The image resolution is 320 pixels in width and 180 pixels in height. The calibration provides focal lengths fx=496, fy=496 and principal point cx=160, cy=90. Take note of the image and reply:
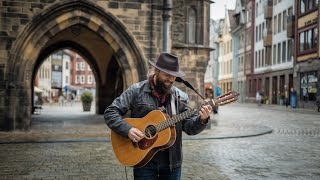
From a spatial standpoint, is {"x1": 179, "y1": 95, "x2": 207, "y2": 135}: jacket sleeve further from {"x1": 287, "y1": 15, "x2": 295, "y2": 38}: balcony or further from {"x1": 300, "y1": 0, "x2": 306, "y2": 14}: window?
{"x1": 287, "y1": 15, "x2": 295, "y2": 38}: balcony

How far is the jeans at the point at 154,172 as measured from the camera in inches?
169

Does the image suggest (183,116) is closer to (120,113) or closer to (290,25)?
(120,113)

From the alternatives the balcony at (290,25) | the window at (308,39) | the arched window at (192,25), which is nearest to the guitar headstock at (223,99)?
the arched window at (192,25)

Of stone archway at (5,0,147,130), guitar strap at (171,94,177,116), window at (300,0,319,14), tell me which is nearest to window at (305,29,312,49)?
window at (300,0,319,14)

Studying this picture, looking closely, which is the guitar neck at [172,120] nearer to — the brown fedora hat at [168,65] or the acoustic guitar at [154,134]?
the acoustic guitar at [154,134]

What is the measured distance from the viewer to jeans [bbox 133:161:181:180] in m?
4.29

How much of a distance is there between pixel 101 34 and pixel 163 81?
13.6 metres

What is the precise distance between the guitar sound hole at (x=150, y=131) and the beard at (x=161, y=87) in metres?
0.33

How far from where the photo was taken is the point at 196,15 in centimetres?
1877

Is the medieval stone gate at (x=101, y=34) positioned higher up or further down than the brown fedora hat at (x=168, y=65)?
higher up

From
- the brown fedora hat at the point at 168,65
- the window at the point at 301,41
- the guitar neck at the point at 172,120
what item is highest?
the window at the point at 301,41

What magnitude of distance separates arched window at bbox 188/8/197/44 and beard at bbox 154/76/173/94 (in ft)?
47.4

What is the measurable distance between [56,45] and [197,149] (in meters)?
16.1

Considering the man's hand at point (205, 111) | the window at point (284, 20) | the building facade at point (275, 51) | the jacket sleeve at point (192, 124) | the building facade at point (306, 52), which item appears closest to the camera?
the man's hand at point (205, 111)
